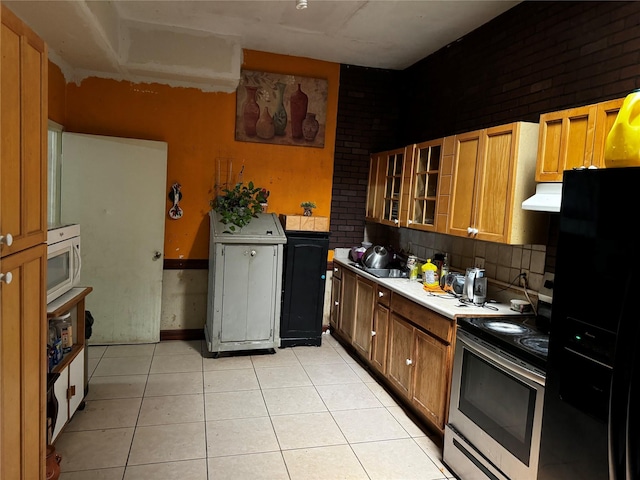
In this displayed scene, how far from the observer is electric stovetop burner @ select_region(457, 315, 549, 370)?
6.59 feet

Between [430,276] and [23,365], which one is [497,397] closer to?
[430,276]

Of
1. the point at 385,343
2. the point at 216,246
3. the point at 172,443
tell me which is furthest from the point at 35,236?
the point at 385,343

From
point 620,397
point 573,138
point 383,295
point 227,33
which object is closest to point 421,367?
point 383,295

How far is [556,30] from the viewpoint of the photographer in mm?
2797

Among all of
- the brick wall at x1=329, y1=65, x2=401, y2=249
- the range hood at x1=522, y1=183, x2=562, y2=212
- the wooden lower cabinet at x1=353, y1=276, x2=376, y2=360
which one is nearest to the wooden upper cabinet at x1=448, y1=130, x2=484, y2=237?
the range hood at x1=522, y1=183, x2=562, y2=212

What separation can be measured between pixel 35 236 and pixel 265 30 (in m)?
2.95

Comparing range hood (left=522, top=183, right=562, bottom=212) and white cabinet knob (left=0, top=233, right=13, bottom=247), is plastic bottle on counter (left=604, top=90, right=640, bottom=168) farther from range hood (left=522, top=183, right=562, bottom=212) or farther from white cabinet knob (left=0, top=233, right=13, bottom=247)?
white cabinet knob (left=0, top=233, right=13, bottom=247)

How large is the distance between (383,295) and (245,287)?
1.30 meters

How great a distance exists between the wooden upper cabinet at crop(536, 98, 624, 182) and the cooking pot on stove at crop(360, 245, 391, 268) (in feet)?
6.31

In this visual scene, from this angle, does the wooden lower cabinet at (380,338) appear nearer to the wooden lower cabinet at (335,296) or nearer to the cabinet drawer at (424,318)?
the cabinet drawer at (424,318)

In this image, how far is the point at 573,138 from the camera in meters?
2.24

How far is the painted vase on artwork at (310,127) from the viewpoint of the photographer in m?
4.64

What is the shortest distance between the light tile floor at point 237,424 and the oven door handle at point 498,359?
0.79 m

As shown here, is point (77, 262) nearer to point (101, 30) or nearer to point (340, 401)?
point (101, 30)
